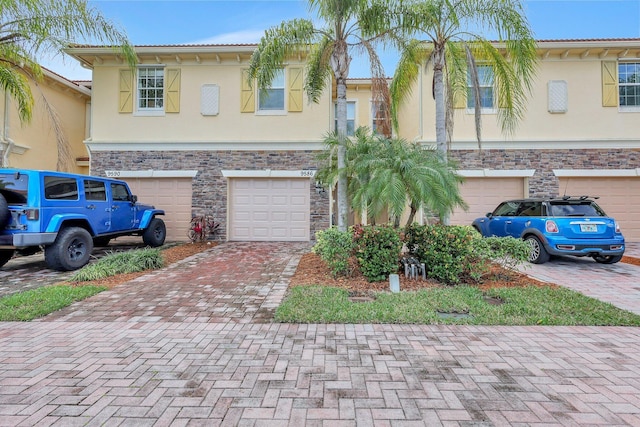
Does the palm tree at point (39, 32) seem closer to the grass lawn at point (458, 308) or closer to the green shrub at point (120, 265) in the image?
the green shrub at point (120, 265)

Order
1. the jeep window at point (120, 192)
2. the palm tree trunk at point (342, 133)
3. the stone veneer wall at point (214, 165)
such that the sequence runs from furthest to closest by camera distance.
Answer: the stone veneer wall at point (214, 165)
the jeep window at point (120, 192)
the palm tree trunk at point (342, 133)

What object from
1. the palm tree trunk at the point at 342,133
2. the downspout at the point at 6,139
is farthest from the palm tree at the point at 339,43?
the downspout at the point at 6,139

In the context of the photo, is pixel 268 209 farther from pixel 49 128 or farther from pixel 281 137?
pixel 49 128

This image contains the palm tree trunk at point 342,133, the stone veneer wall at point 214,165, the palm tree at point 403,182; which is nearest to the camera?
the palm tree at point 403,182

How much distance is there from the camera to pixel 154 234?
32.8ft

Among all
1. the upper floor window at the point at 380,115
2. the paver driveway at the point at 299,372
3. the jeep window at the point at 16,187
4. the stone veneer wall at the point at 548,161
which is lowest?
the paver driveway at the point at 299,372

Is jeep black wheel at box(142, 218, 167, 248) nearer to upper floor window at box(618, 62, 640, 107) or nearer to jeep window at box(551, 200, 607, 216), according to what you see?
jeep window at box(551, 200, 607, 216)

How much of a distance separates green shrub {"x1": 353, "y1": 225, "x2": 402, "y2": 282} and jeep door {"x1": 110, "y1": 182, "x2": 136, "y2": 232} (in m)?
6.51

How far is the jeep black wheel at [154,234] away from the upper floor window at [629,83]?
1593 centimetres

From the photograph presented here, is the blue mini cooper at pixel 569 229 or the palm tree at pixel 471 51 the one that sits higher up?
the palm tree at pixel 471 51

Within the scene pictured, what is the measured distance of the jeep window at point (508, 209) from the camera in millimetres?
8344

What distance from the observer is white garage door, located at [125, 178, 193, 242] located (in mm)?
11508

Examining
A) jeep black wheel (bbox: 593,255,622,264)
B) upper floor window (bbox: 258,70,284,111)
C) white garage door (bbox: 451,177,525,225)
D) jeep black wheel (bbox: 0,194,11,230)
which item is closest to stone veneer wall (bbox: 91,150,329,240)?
upper floor window (bbox: 258,70,284,111)

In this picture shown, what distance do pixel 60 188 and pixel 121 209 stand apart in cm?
183
